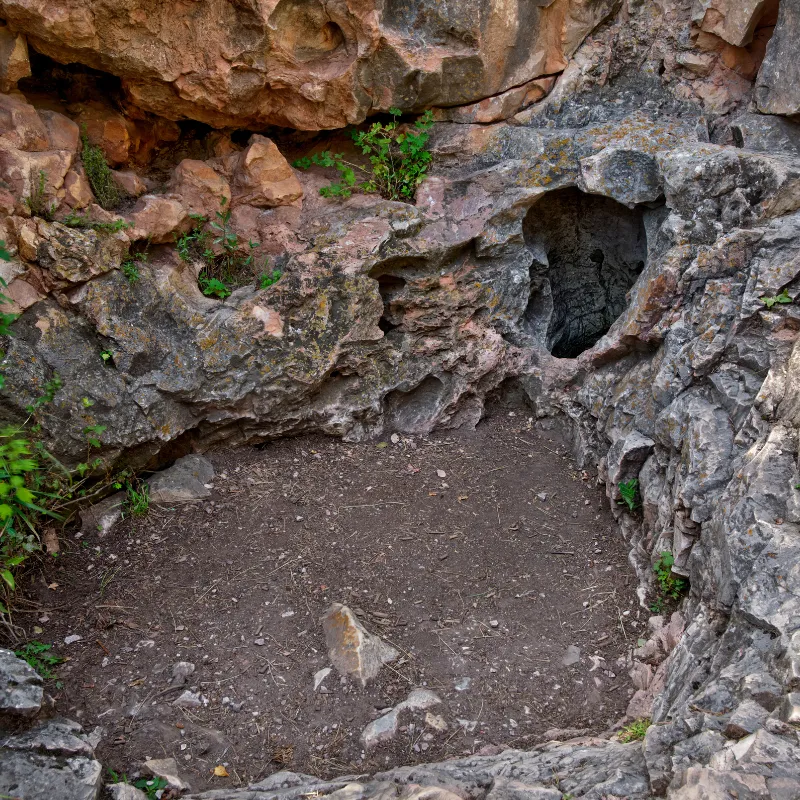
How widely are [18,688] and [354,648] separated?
1535 millimetres

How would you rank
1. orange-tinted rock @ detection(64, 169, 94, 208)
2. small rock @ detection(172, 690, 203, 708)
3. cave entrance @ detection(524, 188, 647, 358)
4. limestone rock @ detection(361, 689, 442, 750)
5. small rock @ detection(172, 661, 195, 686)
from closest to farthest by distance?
limestone rock @ detection(361, 689, 442, 750)
small rock @ detection(172, 690, 203, 708)
small rock @ detection(172, 661, 195, 686)
orange-tinted rock @ detection(64, 169, 94, 208)
cave entrance @ detection(524, 188, 647, 358)

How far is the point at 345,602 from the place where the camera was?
396 centimetres

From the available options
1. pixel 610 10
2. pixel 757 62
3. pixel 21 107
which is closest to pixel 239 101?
pixel 21 107

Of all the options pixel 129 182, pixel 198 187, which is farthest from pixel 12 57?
pixel 198 187

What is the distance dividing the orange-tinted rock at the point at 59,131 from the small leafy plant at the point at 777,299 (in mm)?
4254

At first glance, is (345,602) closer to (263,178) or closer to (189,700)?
(189,700)

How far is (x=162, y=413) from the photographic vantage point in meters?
4.54

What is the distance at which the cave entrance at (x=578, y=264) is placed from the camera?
5250mm

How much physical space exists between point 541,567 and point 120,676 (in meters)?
2.44

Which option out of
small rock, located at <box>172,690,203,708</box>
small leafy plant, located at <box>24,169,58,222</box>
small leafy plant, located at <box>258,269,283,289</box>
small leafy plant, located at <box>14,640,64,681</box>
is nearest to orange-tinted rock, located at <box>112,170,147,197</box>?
small leafy plant, located at <box>24,169,58,222</box>

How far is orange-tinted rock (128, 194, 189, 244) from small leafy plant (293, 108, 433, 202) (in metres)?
1.07

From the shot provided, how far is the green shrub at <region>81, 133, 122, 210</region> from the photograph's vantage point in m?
4.47

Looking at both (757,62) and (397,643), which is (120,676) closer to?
(397,643)

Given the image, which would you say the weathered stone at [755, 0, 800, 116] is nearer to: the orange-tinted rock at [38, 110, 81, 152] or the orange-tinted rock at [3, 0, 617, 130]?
the orange-tinted rock at [3, 0, 617, 130]
